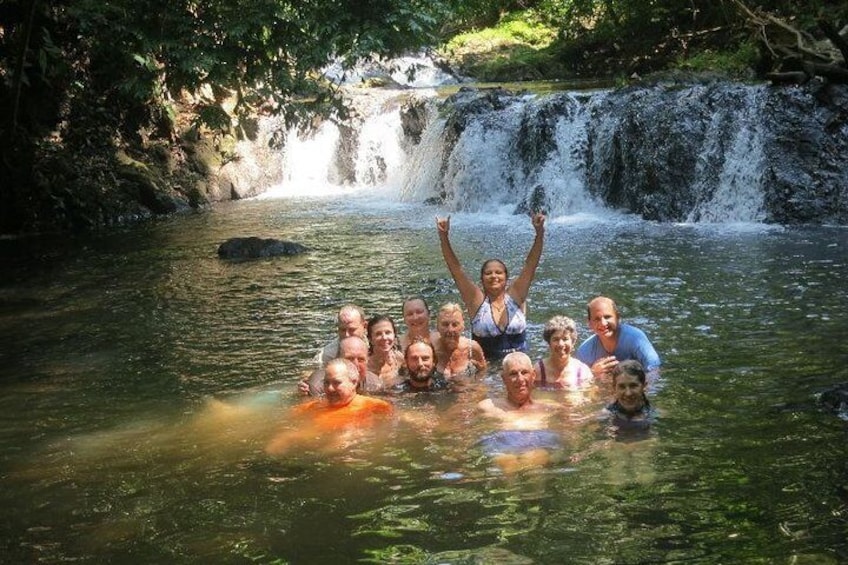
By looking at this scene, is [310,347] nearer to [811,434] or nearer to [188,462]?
[188,462]

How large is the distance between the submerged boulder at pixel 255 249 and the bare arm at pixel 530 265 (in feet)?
26.4

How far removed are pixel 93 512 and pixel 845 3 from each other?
18.3 m

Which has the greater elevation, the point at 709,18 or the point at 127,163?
the point at 709,18

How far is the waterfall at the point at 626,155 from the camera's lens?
1747 cm

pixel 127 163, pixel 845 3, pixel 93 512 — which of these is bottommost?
pixel 93 512

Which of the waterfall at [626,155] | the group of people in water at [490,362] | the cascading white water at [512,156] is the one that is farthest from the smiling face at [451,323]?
the cascading white water at [512,156]

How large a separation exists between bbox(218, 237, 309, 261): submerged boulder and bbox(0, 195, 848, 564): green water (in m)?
1.55

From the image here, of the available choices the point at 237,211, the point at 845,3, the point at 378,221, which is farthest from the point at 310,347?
the point at 845,3

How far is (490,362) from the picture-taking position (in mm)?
8828

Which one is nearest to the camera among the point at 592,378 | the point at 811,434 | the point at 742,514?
the point at 742,514

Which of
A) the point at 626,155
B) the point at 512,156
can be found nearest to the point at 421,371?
the point at 626,155

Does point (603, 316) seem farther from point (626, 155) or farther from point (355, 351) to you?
point (626, 155)

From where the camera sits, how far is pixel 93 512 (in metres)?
5.92

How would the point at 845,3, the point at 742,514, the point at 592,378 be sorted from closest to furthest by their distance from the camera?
the point at 742,514
the point at 592,378
the point at 845,3
